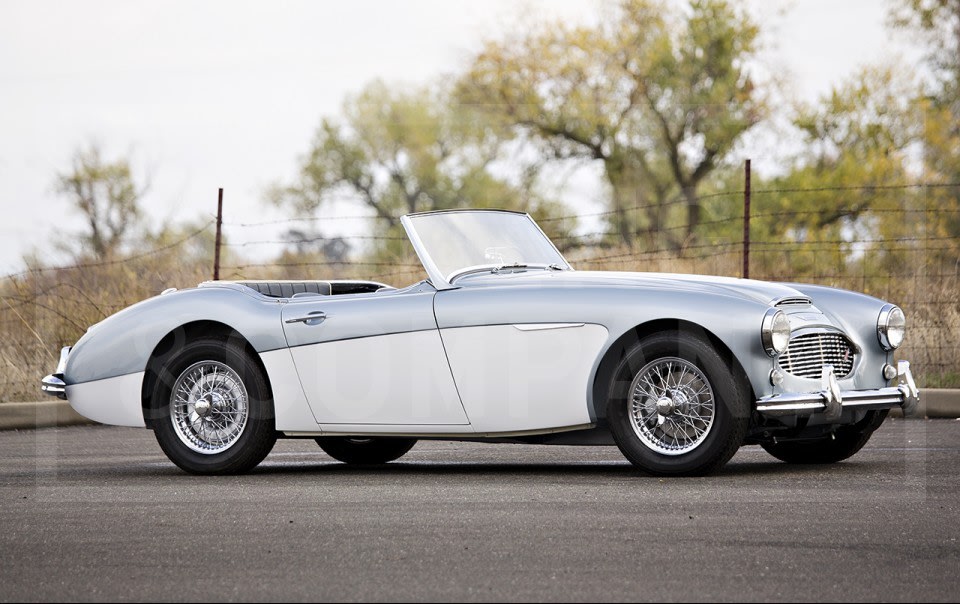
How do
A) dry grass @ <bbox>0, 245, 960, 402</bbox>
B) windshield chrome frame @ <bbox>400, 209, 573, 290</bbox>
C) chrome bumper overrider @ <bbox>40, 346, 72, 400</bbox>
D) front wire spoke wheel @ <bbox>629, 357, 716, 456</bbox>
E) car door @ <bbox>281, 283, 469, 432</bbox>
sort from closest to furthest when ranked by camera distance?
front wire spoke wheel @ <bbox>629, 357, 716, 456</bbox> < car door @ <bbox>281, 283, 469, 432</bbox> < windshield chrome frame @ <bbox>400, 209, 573, 290</bbox> < chrome bumper overrider @ <bbox>40, 346, 72, 400</bbox> < dry grass @ <bbox>0, 245, 960, 402</bbox>

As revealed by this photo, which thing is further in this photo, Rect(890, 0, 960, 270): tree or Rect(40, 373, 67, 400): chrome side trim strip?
Rect(890, 0, 960, 270): tree

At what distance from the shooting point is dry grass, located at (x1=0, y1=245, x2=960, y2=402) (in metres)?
14.1

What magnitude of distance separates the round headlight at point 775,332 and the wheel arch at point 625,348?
22 cm

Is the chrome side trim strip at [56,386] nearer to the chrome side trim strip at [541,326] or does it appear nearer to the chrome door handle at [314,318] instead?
the chrome door handle at [314,318]

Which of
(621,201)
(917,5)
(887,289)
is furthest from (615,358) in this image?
(621,201)

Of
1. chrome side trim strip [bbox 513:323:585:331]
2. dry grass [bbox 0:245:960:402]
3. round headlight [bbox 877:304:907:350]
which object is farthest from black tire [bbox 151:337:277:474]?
dry grass [bbox 0:245:960:402]

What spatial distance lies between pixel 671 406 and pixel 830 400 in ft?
2.77

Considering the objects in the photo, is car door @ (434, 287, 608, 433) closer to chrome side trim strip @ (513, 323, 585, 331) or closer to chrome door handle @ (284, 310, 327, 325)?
chrome side trim strip @ (513, 323, 585, 331)

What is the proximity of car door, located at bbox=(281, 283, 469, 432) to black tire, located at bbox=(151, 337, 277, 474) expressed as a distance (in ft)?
1.05

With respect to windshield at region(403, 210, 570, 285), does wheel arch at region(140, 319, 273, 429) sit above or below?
below

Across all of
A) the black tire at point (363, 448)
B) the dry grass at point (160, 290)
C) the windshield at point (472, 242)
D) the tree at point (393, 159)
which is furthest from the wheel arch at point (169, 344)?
the tree at point (393, 159)

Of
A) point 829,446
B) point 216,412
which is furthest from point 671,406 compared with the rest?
point 216,412

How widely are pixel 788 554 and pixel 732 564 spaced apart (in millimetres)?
317

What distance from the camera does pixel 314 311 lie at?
814 cm
